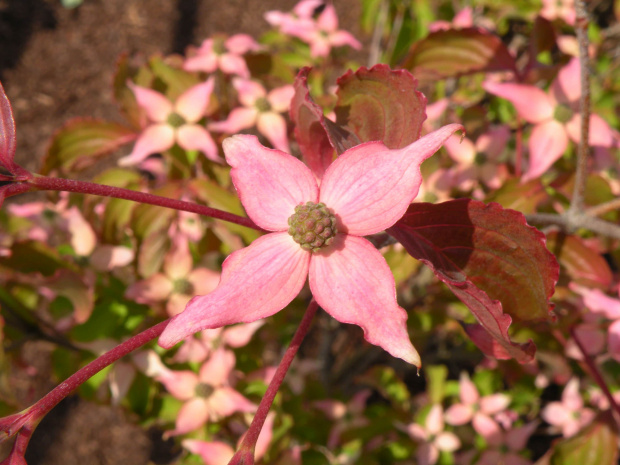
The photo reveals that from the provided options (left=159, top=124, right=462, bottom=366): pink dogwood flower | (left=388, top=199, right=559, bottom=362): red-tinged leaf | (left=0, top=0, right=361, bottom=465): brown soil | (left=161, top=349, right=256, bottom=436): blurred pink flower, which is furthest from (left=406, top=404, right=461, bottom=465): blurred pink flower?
(left=0, top=0, right=361, bottom=465): brown soil

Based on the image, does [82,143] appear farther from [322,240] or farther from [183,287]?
[322,240]

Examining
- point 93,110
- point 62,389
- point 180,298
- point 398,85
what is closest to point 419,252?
point 398,85

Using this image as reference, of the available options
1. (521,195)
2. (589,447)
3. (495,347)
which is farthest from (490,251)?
(589,447)

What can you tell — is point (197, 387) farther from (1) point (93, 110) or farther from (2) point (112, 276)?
(1) point (93, 110)

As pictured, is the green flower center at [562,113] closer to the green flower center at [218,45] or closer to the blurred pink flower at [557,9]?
the blurred pink flower at [557,9]

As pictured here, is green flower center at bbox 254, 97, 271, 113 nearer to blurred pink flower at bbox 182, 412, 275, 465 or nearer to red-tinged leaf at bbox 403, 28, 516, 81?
red-tinged leaf at bbox 403, 28, 516, 81

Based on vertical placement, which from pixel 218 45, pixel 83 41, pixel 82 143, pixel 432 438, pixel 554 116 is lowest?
pixel 432 438
